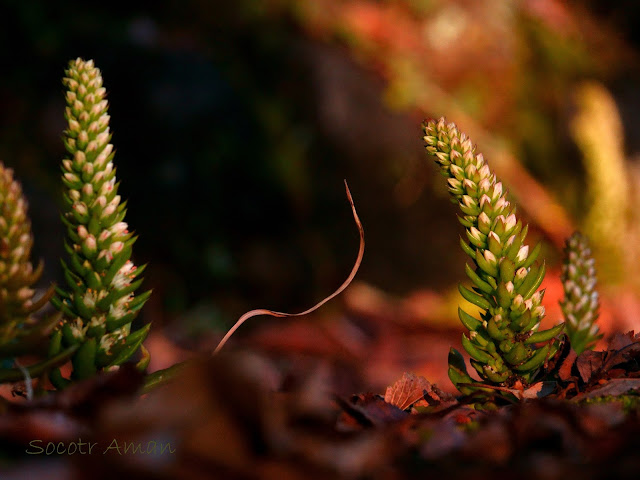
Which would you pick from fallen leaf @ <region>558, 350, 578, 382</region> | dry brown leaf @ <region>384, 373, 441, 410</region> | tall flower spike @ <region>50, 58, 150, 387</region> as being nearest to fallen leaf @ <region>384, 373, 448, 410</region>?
dry brown leaf @ <region>384, 373, 441, 410</region>

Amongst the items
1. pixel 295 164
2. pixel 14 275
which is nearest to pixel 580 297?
pixel 14 275

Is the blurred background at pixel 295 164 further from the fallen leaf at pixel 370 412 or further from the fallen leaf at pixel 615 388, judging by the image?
the fallen leaf at pixel 370 412

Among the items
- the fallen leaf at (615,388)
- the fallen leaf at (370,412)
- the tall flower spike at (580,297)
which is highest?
the tall flower spike at (580,297)

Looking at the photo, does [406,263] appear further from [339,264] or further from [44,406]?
[44,406]

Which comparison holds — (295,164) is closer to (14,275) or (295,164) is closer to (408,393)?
(408,393)

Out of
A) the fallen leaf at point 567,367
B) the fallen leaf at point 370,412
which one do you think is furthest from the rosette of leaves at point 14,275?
the fallen leaf at point 567,367

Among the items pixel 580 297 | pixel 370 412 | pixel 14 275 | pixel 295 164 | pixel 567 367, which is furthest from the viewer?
pixel 295 164
